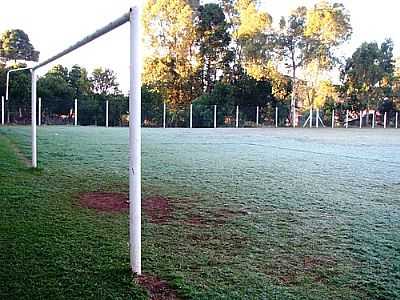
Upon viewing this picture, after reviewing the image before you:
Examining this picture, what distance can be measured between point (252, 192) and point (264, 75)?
88.7 feet

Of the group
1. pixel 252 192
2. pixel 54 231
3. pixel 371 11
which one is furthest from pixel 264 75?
pixel 54 231

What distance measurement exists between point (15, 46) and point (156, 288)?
30540mm

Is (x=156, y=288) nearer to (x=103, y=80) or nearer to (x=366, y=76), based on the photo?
(x=103, y=80)

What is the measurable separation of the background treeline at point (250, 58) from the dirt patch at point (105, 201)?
23595 millimetres

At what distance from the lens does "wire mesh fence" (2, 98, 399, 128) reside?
920 inches

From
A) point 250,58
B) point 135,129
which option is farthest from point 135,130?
point 250,58

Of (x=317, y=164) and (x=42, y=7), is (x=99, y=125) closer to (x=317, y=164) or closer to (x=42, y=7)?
(x=42, y=7)

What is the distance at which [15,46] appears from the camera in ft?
96.8

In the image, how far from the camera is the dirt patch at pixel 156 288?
2.14m

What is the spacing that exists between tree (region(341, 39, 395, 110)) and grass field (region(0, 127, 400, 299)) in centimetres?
2830

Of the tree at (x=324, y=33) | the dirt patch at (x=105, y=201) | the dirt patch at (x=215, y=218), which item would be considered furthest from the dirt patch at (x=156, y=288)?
the tree at (x=324, y=33)

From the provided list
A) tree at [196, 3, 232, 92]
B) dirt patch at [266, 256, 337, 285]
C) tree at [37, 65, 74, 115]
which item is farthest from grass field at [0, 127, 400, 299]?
tree at [196, 3, 232, 92]

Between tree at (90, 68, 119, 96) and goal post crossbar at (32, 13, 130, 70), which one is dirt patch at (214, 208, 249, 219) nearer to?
goal post crossbar at (32, 13, 130, 70)

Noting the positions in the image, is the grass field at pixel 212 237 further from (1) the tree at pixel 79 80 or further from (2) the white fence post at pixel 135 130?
(1) the tree at pixel 79 80
